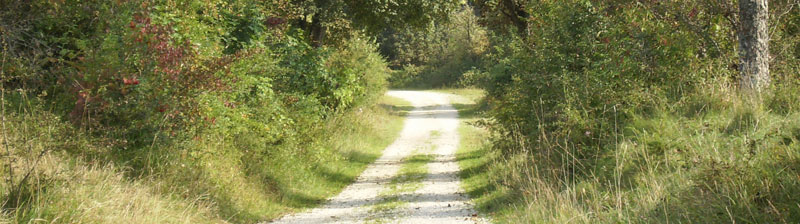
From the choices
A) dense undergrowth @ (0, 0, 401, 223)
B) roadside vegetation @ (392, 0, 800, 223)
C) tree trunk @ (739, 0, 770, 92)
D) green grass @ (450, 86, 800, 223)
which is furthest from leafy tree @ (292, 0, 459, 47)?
tree trunk @ (739, 0, 770, 92)

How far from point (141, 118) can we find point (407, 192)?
522 cm

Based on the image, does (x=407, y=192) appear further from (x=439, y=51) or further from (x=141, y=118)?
(x=439, y=51)

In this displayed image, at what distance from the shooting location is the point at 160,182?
8336 mm

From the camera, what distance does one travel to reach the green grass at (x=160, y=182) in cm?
636

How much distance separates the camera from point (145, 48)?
340 inches

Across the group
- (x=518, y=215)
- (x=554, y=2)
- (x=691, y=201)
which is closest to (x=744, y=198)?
(x=691, y=201)

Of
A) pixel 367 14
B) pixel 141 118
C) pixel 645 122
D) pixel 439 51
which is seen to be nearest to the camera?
pixel 645 122

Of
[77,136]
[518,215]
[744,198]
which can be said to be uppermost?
[744,198]

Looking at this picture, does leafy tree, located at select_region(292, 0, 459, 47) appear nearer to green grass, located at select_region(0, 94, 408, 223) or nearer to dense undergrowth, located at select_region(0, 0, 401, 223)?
green grass, located at select_region(0, 94, 408, 223)

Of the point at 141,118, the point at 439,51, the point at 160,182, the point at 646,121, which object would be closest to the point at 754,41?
the point at 646,121

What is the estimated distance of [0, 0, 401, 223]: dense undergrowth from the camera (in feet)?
22.8

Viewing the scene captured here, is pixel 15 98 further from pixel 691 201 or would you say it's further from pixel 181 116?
pixel 691 201

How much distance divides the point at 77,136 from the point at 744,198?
729cm

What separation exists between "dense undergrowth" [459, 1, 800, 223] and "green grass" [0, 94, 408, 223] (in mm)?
3422
